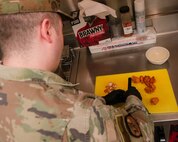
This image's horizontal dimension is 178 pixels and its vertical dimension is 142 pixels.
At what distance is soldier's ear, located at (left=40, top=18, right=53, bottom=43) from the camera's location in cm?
53

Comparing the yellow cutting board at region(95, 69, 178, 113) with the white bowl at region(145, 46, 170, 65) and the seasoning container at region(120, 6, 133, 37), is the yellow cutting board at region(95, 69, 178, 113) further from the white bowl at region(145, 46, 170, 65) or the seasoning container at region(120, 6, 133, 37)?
the seasoning container at region(120, 6, 133, 37)

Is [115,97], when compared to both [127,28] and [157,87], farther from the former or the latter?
[127,28]

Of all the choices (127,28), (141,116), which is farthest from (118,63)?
(141,116)

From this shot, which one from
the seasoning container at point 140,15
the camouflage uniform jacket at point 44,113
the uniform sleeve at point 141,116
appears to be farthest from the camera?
the seasoning container at point 140,15

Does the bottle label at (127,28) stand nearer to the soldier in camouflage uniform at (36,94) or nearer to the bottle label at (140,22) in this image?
the bottle label at (140,22)

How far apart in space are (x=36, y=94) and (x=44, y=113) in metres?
0.04

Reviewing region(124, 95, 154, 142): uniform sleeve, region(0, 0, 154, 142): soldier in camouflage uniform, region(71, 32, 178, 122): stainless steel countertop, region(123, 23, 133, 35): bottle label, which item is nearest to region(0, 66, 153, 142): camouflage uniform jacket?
region(0, 0, 154, 142): soldier in camouflage uniform

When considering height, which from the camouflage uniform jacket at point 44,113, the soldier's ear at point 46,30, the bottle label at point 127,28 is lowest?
the bottle label at point 127,28

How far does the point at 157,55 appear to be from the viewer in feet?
3.27

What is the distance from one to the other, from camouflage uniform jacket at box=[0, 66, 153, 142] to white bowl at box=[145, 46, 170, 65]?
487mm

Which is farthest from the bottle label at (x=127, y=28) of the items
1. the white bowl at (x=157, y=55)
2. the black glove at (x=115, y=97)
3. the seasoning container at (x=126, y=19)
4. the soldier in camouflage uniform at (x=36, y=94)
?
the soldier in camouflage uniform at (x=36, y=94)

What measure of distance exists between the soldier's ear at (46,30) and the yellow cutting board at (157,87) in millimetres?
426

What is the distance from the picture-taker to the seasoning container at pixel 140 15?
0.96 meters

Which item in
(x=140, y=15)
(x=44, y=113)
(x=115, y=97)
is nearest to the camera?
(x=44, y=113)
